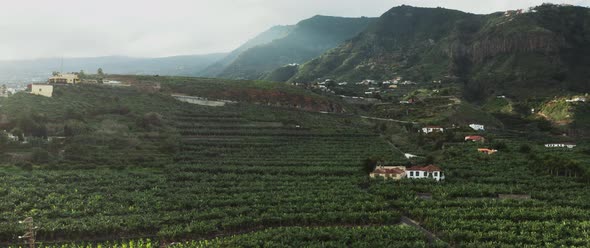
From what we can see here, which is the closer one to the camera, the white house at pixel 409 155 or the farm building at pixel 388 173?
the farm building at pixel 388 173

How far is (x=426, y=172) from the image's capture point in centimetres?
5288

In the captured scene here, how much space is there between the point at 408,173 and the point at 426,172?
2.04m

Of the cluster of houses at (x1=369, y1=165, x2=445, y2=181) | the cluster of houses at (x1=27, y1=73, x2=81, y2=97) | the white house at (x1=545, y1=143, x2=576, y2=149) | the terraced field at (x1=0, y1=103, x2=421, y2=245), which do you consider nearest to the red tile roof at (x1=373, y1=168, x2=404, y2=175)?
the cluster of houses at (x1=369, y1=165, x2=445, y2=181)

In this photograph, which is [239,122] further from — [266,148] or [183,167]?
[183,167]

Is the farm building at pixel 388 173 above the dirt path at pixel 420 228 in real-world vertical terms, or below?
above

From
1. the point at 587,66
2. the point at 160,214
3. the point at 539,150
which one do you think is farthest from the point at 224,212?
the point at 587,66

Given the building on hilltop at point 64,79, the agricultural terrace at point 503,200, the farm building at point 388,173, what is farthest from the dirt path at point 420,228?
the building on hilltop at point 64,79

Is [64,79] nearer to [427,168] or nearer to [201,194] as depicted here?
[201,194]

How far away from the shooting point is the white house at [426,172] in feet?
172

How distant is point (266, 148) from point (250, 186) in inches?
751

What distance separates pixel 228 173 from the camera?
5266 cm

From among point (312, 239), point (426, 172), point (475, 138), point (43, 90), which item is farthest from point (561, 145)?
point (43, 90)

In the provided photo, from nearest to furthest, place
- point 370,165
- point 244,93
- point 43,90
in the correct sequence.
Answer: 1. point 370,165
2. point 43,90
3. point 244,93

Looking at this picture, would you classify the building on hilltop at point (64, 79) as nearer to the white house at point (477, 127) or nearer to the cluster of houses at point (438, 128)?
the cluster of houses at point (438, 128)
